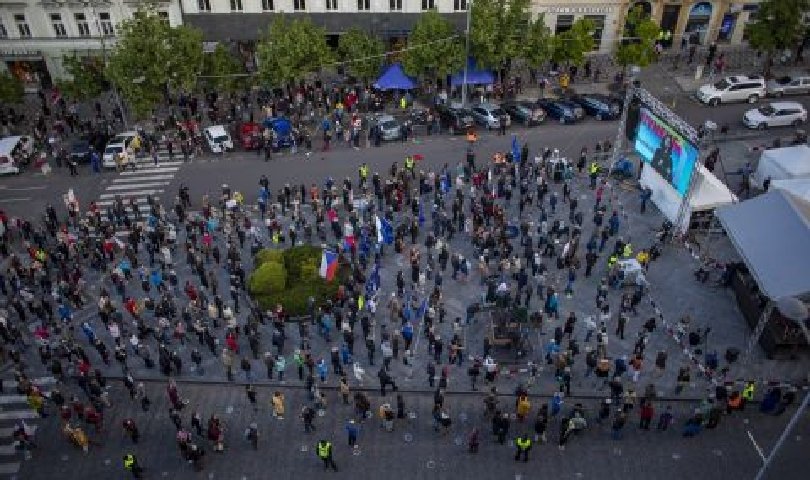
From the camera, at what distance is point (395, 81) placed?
50.0 m

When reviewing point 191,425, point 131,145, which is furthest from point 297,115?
point 191,425

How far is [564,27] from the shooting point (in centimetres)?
5453

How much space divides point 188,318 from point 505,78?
29.6 meters

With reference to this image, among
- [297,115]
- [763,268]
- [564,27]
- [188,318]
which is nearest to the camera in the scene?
[763,268]

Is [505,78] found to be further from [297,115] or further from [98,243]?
[98,243]

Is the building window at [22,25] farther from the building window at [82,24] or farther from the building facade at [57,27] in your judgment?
the building window at [82,24]

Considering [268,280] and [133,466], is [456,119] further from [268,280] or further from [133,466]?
[133,466]

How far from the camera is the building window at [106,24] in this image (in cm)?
5034

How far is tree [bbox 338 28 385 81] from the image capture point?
48656mm

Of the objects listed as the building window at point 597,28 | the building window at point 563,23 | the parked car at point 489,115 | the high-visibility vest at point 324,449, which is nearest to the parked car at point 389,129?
the parked car at point 489,115

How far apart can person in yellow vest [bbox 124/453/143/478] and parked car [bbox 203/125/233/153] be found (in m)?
23.3

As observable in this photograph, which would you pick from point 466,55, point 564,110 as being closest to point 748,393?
point 564,110

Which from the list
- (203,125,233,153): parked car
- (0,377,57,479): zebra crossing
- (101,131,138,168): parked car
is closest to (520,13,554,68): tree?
(203,125,233,153): parked car

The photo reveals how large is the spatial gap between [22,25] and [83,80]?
311 inches
